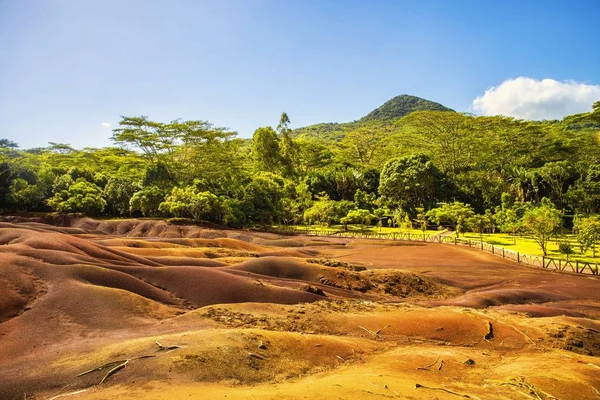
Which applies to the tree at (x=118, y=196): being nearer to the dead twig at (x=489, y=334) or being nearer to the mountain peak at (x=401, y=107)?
the dead twig at (x=489, y=334)

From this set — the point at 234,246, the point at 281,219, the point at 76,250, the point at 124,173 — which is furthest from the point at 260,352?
the point at 124,173

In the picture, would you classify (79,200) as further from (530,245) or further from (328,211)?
(530,245)

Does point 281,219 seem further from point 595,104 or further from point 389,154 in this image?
point 595,104

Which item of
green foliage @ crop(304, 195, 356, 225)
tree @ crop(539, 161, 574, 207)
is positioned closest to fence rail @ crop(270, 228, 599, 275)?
green foliage @ crop(304, 195, 356, 225)

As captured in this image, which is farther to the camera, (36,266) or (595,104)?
(595,104)

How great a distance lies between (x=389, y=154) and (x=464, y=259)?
4773 centimetres

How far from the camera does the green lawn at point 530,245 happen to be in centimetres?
2967

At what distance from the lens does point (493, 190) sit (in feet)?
177

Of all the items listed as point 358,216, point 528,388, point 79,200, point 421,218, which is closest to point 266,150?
point 358,216

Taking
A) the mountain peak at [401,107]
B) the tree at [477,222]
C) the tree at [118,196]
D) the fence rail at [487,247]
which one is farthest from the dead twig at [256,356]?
the mountain peak at [401,107]

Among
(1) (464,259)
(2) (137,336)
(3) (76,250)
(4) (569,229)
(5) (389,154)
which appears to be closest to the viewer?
(2) (137,336)

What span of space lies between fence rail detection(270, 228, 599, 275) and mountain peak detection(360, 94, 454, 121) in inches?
5569

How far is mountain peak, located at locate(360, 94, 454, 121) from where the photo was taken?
585 feet

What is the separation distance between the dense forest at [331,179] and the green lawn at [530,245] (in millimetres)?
1520
